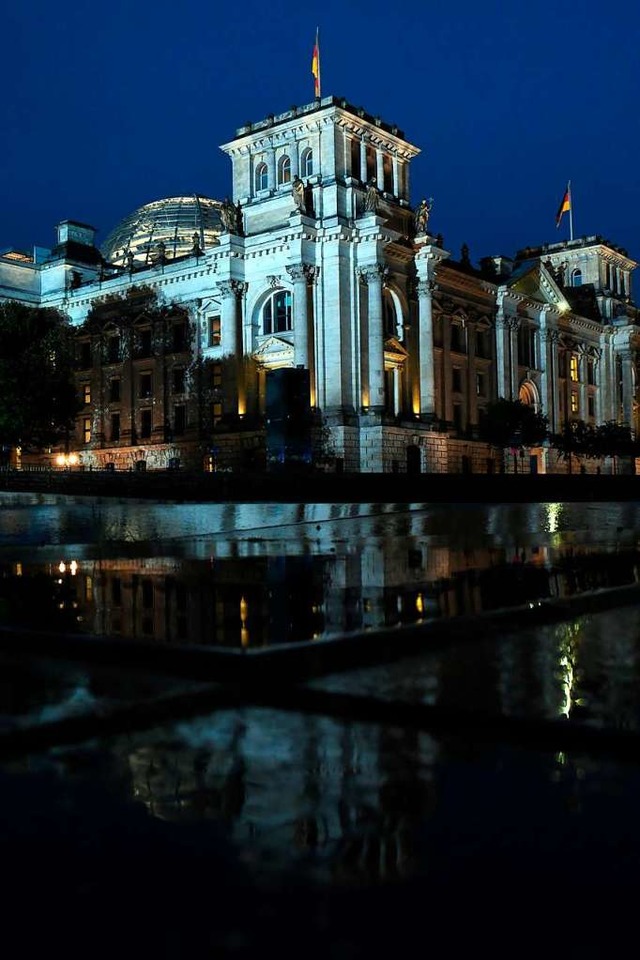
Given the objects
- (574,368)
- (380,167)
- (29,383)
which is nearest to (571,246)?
(574,368)

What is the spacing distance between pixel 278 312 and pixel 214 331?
5.45 metres

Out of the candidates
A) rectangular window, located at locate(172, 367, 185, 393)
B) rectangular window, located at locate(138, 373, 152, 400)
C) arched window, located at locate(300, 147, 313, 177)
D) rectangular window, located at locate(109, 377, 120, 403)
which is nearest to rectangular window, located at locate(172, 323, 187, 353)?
rectangular window, located at locate(172, 367, 185, 393)

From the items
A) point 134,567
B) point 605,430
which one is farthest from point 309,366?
point 134,567

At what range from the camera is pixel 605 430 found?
74375mm

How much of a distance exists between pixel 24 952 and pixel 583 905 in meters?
1.11

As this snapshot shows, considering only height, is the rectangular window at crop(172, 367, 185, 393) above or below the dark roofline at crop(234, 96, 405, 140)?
below

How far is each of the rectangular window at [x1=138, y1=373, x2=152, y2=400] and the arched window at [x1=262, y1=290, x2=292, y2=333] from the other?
36.5ft

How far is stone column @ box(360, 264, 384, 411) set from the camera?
5688 centimetres

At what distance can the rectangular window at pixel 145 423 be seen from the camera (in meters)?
67.0

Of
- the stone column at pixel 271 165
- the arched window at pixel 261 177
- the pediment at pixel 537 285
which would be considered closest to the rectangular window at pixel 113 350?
the arched window at pixel 261 177

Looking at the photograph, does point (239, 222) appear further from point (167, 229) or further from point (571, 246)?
point (571, 246)

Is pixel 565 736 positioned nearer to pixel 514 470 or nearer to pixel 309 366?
pixel 309 366

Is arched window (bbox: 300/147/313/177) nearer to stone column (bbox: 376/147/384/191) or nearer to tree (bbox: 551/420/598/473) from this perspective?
stone column (bbox: 376/147/384/191)

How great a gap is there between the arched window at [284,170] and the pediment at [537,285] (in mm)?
19359
